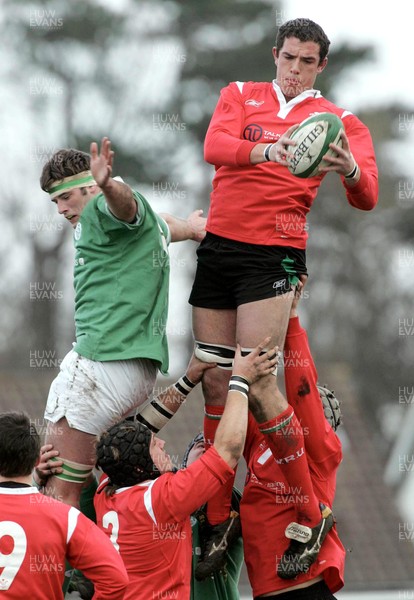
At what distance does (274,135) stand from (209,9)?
54.8 feet

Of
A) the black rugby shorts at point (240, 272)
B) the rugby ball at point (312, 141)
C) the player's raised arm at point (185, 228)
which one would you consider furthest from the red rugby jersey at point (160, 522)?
the player's raised arm at point (185, 228)

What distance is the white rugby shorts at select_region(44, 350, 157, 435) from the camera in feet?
22.2

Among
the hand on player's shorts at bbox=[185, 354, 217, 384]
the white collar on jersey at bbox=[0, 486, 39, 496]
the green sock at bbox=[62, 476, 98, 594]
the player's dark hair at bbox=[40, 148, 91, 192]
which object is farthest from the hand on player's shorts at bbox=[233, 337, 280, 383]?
the white collar on jersey at bbox=[0, 486, 39, 496]

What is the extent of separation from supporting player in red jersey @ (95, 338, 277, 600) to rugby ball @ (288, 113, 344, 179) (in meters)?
1.19

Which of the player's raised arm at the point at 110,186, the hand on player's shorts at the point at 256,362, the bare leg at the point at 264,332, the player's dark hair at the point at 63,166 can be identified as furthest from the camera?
the player's dark hair at the point at 63,166

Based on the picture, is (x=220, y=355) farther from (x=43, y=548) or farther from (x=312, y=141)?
(x=43, y=548)

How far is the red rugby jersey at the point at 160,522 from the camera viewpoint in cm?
623

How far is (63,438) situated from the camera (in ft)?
22.3

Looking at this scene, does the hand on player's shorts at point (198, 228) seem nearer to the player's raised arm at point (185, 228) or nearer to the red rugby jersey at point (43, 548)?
the player's raised arm at point (185, 228)

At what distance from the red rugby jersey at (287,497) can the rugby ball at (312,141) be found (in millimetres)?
990

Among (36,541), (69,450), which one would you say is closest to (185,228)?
(69,450)

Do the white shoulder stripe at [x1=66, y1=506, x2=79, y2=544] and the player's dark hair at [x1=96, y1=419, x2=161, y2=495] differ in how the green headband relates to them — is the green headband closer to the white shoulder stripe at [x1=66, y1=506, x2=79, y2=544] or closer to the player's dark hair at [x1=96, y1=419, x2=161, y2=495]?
the player's dark hair at [x1=96, y1=419, x2=161, y2=495]

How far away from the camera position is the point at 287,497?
6.91 m

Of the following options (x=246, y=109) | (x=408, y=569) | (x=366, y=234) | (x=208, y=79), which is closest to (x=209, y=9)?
(x=208, y=79)
